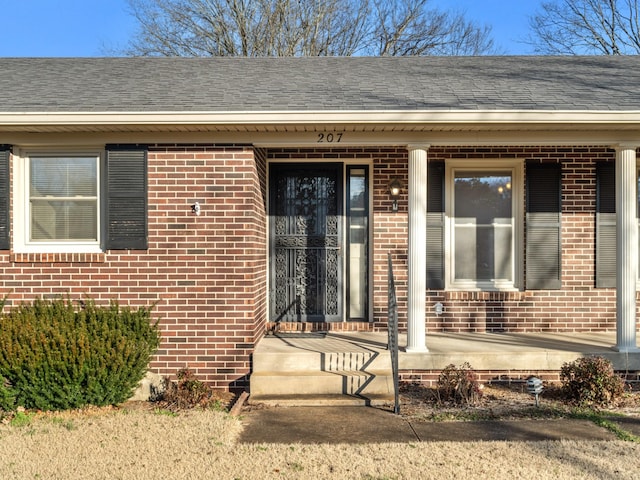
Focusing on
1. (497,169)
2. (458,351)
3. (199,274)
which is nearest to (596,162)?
(497,169)

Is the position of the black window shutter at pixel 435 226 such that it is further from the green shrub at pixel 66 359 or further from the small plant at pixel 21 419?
the small plant at pixel 21 419

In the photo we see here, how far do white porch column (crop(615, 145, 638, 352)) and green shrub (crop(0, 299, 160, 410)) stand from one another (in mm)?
4965

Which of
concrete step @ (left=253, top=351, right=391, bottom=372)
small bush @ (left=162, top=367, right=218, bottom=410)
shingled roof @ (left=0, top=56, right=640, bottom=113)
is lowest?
small bush @ (left=162, top=367, right=218, bottom=410)

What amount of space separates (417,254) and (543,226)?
2.06 m

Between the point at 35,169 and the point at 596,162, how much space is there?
667 cm

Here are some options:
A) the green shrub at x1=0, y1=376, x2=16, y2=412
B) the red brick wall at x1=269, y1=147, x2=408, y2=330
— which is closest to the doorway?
the red brick wall at x1=269, y1=147, x2=408, y2=330

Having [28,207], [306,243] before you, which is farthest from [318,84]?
[28,207]

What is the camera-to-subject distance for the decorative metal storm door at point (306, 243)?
6773 millimetres

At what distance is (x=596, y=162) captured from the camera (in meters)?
6.71

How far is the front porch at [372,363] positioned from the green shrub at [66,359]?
1.28 meters

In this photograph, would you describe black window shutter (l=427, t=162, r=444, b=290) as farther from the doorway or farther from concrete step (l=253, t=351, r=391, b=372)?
concrete step (l=253, t=351, r=391, b=372)

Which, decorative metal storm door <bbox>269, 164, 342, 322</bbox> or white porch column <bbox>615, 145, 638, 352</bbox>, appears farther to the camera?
decorative metal storm door <bbox>269, 164, 342, 322</bbox>

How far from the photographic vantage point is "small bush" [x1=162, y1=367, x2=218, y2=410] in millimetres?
5066

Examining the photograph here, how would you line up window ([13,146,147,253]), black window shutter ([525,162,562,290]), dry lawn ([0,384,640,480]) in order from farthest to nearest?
1. black window shutter ([525,162,562,290])
2. window ([13,146,147,253])
3. dry lawn ([0,384,640,480])
